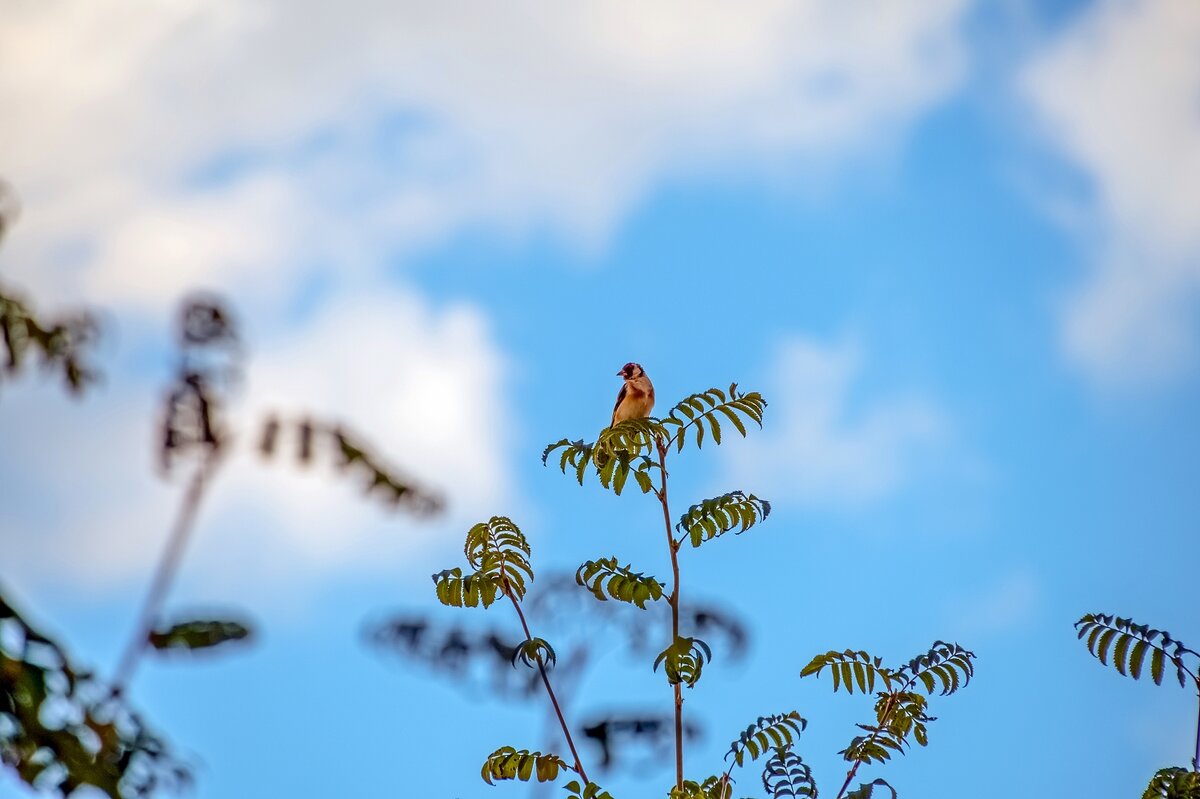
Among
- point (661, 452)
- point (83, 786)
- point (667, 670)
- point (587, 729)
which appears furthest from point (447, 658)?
point (661, 452)

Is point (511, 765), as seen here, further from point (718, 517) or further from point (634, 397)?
point (634, 397)

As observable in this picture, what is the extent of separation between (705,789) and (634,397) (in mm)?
5755

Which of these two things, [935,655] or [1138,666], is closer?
[1138,666]

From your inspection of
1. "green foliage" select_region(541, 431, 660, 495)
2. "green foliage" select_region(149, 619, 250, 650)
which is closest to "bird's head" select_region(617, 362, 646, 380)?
"green foliage" select_region(541, 431, 660, 495)

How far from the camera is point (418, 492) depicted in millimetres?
2254

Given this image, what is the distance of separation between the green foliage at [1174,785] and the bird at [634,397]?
5.87 m

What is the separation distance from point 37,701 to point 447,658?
3.04ft

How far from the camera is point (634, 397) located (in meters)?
10.3

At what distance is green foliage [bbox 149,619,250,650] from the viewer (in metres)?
2.01

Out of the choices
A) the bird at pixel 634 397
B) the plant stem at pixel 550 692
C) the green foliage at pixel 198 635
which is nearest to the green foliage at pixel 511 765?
the plant stem at pixel 550 692

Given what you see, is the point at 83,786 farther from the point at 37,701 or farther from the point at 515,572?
the point at 515,572

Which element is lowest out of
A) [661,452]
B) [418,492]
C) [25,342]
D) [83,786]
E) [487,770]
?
[83,786]

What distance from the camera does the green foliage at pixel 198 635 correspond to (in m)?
2.01

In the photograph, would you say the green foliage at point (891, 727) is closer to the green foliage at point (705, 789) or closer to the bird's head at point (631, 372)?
the green foliage at point (705, 789)
